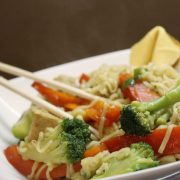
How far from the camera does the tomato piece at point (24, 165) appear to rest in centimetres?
162

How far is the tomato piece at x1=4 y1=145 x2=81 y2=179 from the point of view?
1619 millimetres

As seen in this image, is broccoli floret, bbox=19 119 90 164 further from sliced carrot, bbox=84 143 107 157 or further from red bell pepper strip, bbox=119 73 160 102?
red bell pepper strip, bbox=119 73 160 102

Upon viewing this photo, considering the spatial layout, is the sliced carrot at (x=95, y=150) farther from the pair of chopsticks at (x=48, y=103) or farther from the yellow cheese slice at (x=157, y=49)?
the yellow cheese slice at (x=157, y=49)

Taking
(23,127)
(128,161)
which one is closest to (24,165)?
(23,127)

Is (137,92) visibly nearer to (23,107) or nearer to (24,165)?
(24,165)

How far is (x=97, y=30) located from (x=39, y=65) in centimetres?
62

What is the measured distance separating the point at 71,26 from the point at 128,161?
2817 mm

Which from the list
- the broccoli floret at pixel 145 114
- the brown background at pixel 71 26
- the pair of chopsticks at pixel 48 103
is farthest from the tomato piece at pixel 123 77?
the brown background at pixel 71 26

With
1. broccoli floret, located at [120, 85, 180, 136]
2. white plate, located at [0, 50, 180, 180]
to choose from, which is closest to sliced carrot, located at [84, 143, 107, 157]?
broccoli floret, located at [120, 85, 180, 136]

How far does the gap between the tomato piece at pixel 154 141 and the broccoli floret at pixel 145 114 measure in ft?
0.10

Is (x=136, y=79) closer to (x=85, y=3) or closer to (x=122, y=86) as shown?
(x=122, y=86)

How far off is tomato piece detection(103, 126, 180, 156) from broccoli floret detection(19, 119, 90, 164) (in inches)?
3.7

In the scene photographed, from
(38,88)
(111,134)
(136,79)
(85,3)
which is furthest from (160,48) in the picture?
(85,3)

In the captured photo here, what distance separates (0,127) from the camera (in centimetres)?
203
